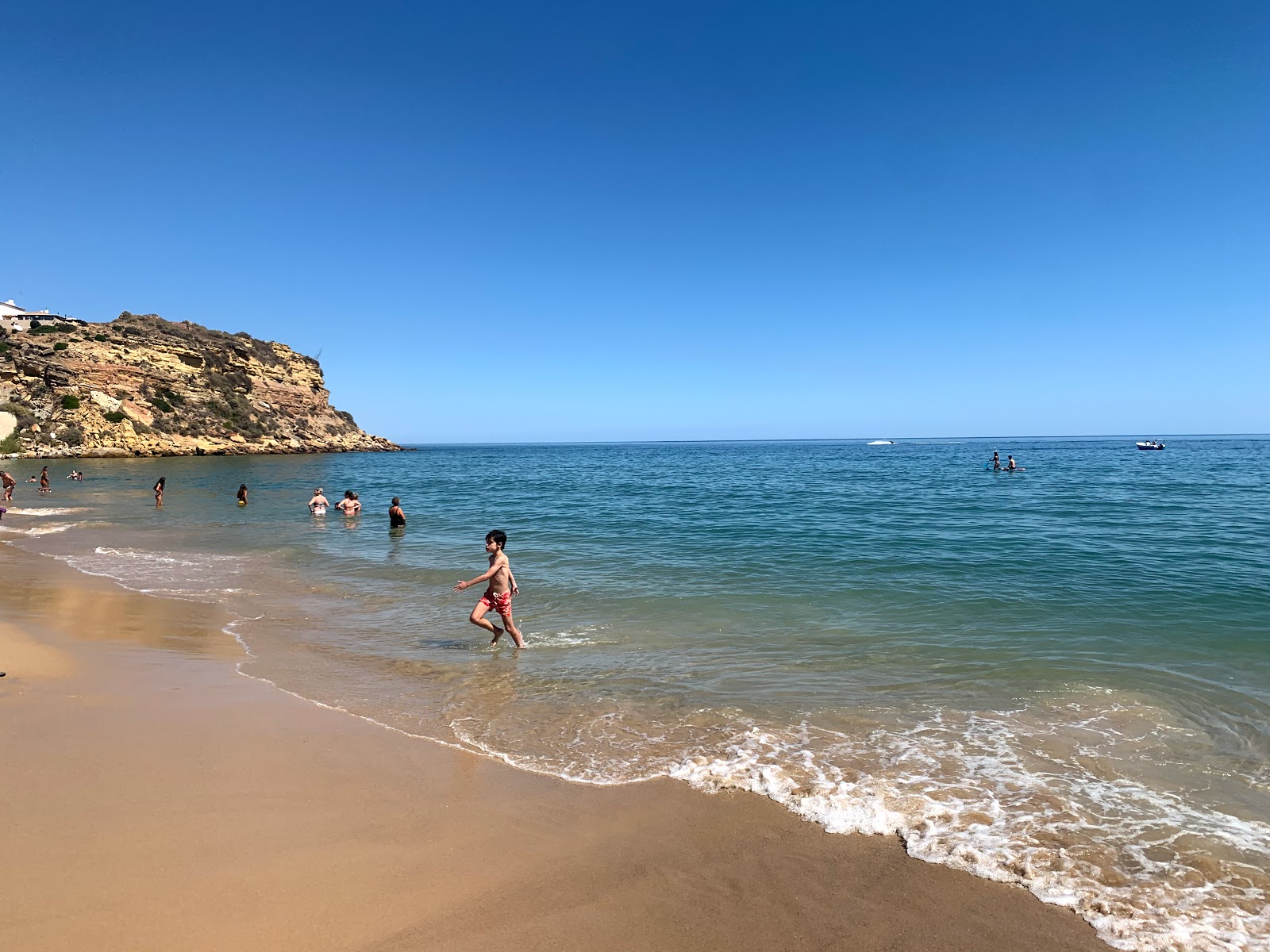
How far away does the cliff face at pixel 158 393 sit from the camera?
209 ft

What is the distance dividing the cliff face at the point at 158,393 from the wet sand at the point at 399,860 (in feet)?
244

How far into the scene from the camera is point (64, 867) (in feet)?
12.0

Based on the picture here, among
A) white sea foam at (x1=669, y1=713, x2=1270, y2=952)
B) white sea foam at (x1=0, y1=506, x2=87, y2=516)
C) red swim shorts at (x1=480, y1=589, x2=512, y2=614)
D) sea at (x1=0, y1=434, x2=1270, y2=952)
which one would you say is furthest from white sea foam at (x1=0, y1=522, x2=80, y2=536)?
white sea foam at (x1=669, y1=713, x2=1270, y2=952)

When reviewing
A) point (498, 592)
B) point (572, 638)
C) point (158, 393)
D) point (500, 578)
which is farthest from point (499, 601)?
point (158, 393)

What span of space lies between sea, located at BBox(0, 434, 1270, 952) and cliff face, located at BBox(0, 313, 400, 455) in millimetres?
55512

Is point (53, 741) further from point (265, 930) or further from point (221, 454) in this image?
point (221, 454)

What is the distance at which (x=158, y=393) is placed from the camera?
73.5m

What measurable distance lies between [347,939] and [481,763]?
86.0 inches

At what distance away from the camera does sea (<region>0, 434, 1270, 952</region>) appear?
4.54 meters

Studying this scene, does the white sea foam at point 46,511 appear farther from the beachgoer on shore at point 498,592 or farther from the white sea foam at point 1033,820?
the white sea foam at point 1033,820

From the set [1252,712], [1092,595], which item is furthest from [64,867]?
[1092,595]

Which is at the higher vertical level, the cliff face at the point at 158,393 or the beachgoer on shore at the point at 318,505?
the cliff face at the point at 158,393

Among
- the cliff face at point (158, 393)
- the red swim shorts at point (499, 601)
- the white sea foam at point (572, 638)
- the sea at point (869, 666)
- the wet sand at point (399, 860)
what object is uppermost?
the cliff face at point (158, 393)

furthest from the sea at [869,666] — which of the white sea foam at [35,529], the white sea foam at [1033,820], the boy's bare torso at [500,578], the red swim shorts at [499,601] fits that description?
the boy's bare torso at [500,578]
